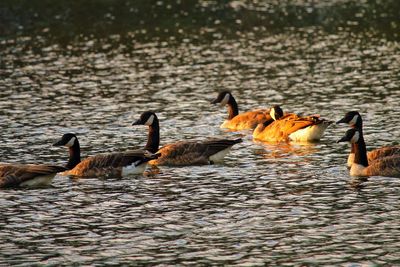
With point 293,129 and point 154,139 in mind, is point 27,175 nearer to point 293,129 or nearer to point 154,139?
point 154,139

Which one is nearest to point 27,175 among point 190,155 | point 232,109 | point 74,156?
point 74,156

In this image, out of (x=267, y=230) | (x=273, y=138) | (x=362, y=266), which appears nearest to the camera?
(x=362, y=266)

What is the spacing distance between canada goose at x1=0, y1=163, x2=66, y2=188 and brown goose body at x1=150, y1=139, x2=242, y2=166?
3.98m

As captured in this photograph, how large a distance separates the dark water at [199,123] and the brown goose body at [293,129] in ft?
1.42

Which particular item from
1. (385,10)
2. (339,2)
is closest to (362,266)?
(385,10)

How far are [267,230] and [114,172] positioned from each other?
7.32m

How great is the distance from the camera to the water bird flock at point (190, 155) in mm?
27578

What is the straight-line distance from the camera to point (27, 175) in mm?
27422

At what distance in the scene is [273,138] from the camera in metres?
33.8

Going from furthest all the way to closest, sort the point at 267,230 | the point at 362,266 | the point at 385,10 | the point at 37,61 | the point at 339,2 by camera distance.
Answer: the point at 339,2 < the point at 385,10 < the point at 37,61 < the point at 267,230 < the point at 362,266

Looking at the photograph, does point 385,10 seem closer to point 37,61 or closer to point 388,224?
point 37,61

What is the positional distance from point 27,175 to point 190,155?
521 cm

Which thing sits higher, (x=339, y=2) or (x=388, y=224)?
(x=339, y=2)

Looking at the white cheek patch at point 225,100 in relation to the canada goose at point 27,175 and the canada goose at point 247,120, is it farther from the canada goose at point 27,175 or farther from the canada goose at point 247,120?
the canada goose at point 27,175
